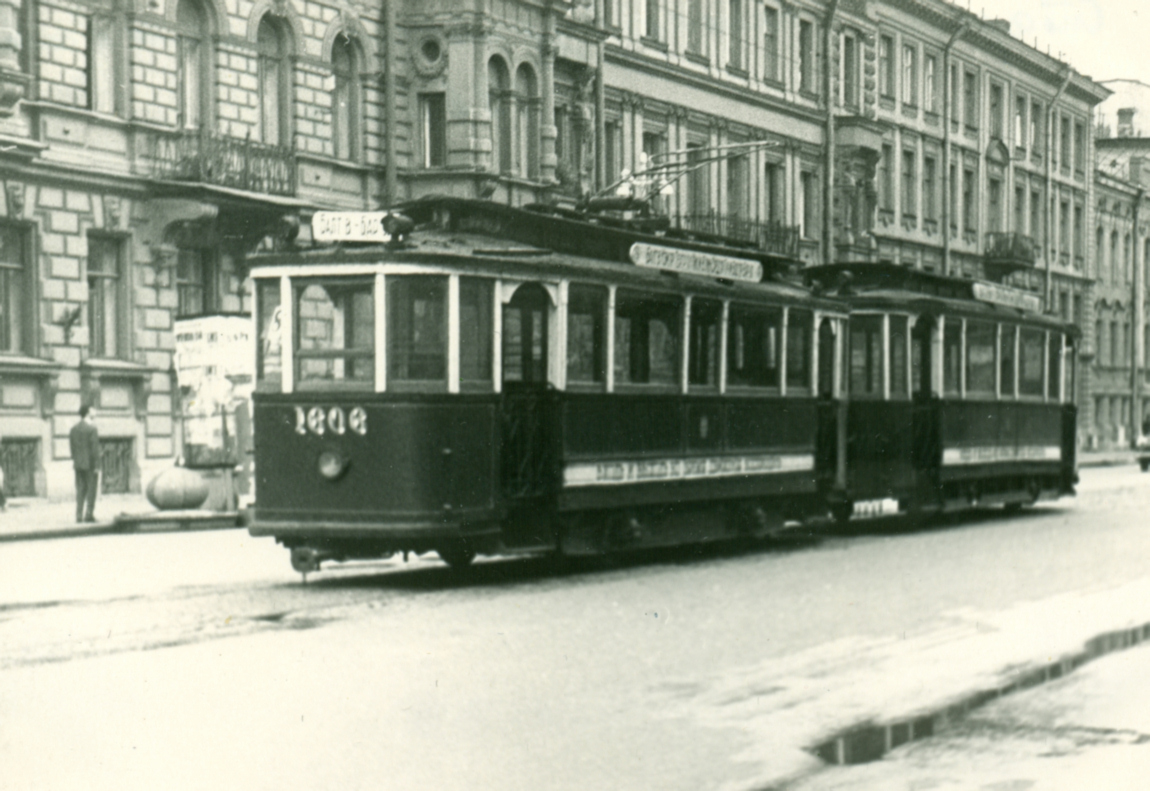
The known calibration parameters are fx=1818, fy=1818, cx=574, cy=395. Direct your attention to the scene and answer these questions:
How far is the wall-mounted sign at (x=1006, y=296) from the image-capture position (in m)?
24.6

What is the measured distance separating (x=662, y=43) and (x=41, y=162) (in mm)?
20128

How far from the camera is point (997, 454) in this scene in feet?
79.8

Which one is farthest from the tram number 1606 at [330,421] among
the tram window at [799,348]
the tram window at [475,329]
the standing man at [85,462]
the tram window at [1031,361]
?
the tram window at [1031,361]

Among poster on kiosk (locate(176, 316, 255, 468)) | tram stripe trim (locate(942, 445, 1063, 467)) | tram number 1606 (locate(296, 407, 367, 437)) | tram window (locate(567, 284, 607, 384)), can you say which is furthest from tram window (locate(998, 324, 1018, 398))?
tram number 1606 (locate(296, 407, 367, 437))

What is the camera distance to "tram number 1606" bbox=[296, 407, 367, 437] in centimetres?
1406

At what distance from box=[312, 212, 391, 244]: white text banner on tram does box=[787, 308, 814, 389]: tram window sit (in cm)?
607

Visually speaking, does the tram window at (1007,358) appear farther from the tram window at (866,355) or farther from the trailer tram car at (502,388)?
the trailer tram car at (502,388)

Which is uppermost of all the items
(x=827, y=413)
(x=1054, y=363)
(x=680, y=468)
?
(x=1054, y=363)

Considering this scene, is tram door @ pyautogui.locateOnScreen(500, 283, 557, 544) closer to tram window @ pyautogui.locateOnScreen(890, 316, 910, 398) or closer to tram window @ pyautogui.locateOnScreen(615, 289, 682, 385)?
tram window @ pyautogui.locateOnScreen(615, 289, 682, 385)

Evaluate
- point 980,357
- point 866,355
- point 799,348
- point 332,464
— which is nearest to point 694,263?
point 799,348

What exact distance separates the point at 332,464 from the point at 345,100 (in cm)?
1930

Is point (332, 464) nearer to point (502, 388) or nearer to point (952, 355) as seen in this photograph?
point (502, 388)

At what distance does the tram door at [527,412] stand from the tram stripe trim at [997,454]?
8.80 meters

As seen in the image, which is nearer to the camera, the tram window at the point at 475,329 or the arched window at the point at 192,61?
the tram window at the point at 475,329
